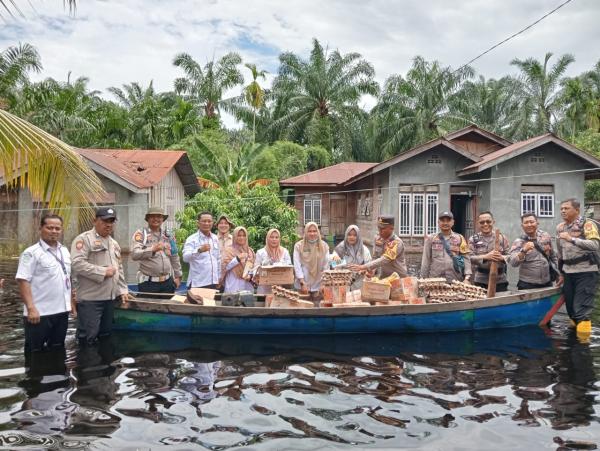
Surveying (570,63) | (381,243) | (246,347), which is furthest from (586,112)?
(246,347)

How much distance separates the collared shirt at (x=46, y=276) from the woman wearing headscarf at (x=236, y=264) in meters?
2.72

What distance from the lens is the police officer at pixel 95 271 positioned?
261 inches

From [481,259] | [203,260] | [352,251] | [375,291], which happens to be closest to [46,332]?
[203,260]

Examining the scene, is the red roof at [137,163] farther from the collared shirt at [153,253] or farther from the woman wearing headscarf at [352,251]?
the woman wearing headscarf at [352,251]

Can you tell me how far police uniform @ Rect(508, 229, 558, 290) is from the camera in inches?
321

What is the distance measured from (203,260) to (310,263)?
163 centimetres

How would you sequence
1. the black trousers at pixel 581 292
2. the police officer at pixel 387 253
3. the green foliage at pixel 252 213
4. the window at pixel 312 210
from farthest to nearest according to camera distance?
the window at pixel 312 210, the green foliage at pixel 252 213, the police officer at pixel 387 253, the black trousers at pixel 581 292

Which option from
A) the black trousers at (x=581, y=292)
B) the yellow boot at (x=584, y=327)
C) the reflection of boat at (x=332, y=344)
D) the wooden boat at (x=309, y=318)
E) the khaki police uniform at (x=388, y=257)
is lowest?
the reflection of boat at (x=332, y=344)

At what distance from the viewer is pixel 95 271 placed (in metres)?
6.61

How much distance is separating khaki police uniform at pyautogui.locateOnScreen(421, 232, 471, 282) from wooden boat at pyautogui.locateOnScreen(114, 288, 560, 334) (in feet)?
2.32

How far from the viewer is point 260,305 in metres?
8.37

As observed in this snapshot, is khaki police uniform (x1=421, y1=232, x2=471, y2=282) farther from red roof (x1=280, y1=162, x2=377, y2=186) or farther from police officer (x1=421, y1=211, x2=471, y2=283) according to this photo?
red roof (x1=280, y1=162, x2=377, y2=186)

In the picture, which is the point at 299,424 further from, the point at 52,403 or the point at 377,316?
the point at 377,316

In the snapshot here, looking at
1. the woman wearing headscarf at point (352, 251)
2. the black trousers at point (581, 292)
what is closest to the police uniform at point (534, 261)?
the black trousers at point (581, 292)
